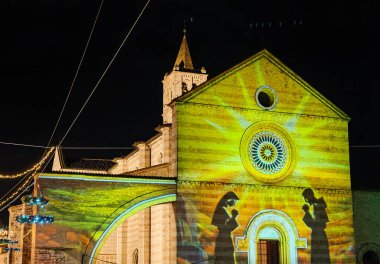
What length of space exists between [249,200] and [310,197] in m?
3.34

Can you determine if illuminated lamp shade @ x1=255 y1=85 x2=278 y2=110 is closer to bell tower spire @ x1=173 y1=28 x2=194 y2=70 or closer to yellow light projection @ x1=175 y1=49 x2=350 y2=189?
yellow light projection @ x1=175 y1=49 x2=350 y2=189

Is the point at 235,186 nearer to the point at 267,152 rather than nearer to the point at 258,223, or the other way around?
the point at 258,223

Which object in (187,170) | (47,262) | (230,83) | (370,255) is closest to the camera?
(47,262)

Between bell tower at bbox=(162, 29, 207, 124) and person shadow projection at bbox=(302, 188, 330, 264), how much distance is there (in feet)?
63.5

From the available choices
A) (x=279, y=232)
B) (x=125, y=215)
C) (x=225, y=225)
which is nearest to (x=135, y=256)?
(x=225, y=225)

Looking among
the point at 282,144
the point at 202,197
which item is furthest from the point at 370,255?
the point at 202,197

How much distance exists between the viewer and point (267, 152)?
28.7m

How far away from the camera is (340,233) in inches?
1137

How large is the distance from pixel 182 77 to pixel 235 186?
21059mm

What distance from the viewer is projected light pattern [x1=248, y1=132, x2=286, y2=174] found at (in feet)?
93.0

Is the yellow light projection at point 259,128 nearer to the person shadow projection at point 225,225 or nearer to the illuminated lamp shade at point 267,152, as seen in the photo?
the illuminated lamp shade at point 267,152

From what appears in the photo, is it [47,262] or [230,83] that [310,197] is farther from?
[47,262]

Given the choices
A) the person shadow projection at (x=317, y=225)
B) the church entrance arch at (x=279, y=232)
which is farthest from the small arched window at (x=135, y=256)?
the person shadow projection at (x=317, y=225)

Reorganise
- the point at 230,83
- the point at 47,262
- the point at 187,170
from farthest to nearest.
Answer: the point at 230,83
the point at 187,170
the point at 47,262
